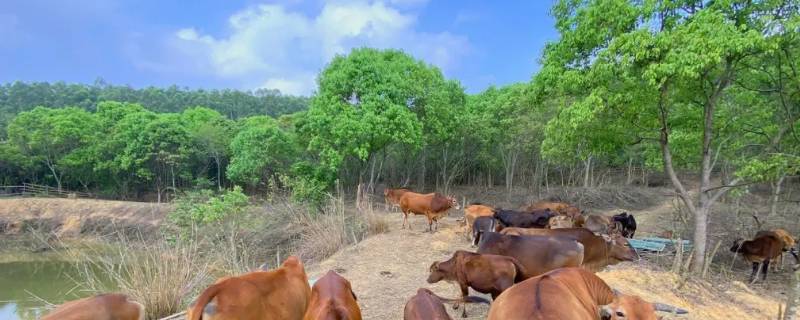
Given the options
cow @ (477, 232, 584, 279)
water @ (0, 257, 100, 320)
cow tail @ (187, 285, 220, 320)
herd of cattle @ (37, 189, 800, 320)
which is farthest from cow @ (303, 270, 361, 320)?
water @ (0, 257, 100, 320)

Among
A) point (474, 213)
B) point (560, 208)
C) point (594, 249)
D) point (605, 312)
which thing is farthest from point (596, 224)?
point (605, 312)

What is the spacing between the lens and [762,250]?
910cm

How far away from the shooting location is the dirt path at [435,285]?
616 centimetres

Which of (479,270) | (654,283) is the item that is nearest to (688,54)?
(654,283)

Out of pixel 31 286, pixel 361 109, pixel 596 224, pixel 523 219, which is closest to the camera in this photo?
pixel 523 219

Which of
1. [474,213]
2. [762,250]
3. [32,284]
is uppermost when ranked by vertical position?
[474,213]

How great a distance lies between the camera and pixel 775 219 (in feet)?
47.8

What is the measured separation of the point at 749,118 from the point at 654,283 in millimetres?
5179

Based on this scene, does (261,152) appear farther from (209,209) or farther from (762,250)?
(762,250)

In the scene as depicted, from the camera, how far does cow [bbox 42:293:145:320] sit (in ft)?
10.8

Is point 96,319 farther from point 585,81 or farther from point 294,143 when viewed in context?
point 294,143

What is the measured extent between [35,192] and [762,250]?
3587 centimetres

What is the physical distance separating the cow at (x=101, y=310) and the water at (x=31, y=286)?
8.45m

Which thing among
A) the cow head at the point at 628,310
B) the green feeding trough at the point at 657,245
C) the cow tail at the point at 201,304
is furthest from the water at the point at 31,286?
the green feeding trough at the point at 657,245
